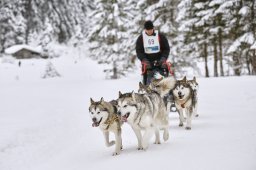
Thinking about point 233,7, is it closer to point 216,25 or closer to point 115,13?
point 216,25

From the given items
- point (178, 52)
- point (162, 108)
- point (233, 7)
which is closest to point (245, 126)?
point (162, 108)

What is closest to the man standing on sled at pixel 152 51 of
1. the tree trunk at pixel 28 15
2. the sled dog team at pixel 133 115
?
the sled dog team at pixel 133 115

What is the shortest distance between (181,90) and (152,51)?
1.24 meters

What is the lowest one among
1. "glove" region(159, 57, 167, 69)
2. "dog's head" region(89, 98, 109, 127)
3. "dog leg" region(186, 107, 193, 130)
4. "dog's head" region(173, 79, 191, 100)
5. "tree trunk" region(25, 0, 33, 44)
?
"dog leg" region(186, 107, 193, 130)

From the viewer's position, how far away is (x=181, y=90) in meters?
8.26

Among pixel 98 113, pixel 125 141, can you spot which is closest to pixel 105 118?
pixel 98 113

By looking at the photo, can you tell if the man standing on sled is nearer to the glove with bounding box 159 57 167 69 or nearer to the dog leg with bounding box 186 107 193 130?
the glove with bounding box 159 57 167 69

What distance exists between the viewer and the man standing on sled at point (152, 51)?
872 centimetres

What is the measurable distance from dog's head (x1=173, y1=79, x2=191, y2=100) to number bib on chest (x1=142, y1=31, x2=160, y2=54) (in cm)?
104

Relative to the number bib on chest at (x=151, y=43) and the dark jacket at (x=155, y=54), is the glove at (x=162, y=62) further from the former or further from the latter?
the number bib on chest at (x=151, y=43)

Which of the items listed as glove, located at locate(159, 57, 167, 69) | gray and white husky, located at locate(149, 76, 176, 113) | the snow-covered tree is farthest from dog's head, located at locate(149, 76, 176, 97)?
the snow-covered tree

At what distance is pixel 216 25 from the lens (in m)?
24.2

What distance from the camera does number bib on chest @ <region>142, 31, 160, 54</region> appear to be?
872 centimetres

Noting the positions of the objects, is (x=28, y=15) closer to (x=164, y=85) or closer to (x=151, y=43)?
(x=151, y=43)
